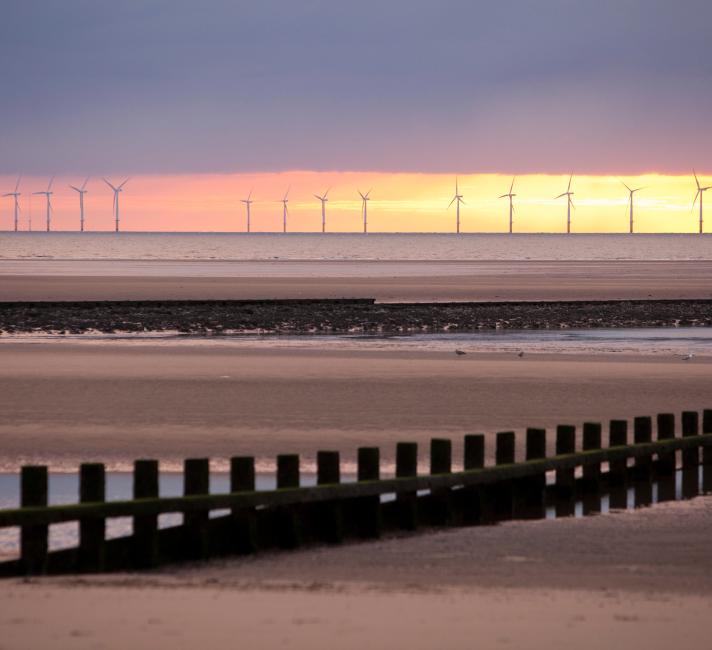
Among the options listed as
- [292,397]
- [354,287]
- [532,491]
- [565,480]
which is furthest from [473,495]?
[354,287]

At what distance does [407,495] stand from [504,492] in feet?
4.05

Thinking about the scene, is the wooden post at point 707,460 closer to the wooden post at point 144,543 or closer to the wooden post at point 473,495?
the wooden post at point 473,495

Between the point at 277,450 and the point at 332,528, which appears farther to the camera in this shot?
the point at 277,450

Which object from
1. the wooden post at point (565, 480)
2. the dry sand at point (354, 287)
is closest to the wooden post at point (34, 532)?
the wooden post at point (565, 480)

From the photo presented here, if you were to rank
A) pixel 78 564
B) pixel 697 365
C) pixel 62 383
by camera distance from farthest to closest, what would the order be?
pixel 697 365 → pixel 62 383 → pixel 78 564

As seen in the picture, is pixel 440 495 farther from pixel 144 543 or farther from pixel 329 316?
pixel 329 316

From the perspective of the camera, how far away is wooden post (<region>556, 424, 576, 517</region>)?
1215cm

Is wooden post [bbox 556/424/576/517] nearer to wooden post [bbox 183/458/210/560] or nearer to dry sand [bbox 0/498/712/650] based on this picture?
dry sand [bbox 0/498/712/650]

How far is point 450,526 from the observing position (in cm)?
1098

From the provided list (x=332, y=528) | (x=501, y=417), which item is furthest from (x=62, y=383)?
(x=332, y=528)

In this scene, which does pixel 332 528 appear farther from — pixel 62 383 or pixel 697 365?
pixel 697 365

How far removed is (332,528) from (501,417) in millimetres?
Answer: 9295

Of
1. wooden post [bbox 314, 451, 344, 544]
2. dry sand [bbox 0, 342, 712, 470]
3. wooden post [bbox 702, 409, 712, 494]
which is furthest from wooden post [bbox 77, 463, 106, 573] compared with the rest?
wooden post [bbox 702, 409, 712, 494]

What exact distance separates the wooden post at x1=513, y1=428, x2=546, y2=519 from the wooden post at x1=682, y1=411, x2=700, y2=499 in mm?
1996
